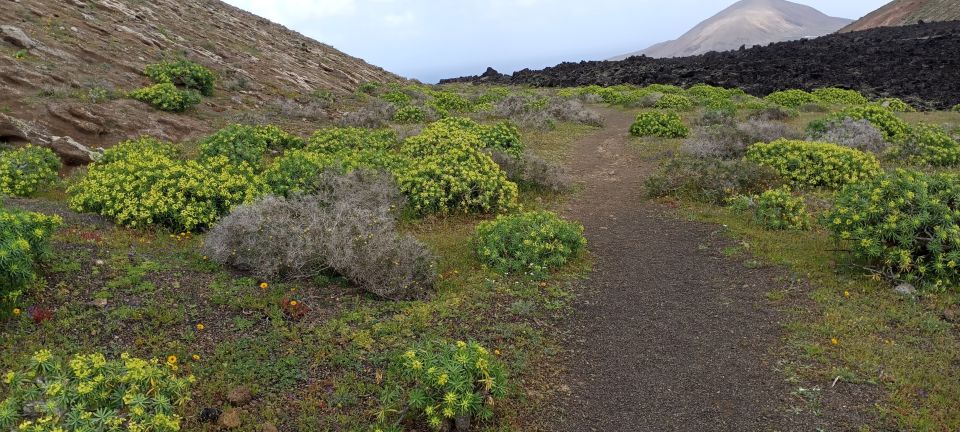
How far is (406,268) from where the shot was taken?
6.53 m

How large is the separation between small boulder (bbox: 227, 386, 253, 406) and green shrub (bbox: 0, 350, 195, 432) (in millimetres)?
723

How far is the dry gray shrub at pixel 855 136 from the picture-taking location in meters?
13.4

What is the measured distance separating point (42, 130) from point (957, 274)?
1487 centimetres

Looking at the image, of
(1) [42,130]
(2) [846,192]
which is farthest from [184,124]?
(2) [846,192]

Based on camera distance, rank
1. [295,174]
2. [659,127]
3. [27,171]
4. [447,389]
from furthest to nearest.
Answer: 1. [659,127]
2. [27,171]
3. [295,174]
4. [447,389]

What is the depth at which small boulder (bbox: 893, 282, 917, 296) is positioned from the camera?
6.29 m

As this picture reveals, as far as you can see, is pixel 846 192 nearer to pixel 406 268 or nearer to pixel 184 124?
pixel 406 268

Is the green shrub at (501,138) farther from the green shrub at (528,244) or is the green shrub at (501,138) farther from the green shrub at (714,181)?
the green shrub at (528,244)

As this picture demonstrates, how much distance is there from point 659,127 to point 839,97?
49.1 ft

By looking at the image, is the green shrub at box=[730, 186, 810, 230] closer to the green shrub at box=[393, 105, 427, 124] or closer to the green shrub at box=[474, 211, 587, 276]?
the green shrub at box=[474, 211, 587, 276]

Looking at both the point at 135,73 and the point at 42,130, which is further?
the point at 135,73

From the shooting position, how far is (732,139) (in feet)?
44.8

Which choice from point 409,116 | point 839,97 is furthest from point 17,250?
point 839,97

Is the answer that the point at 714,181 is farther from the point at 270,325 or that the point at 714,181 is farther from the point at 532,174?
the point at 270,325
